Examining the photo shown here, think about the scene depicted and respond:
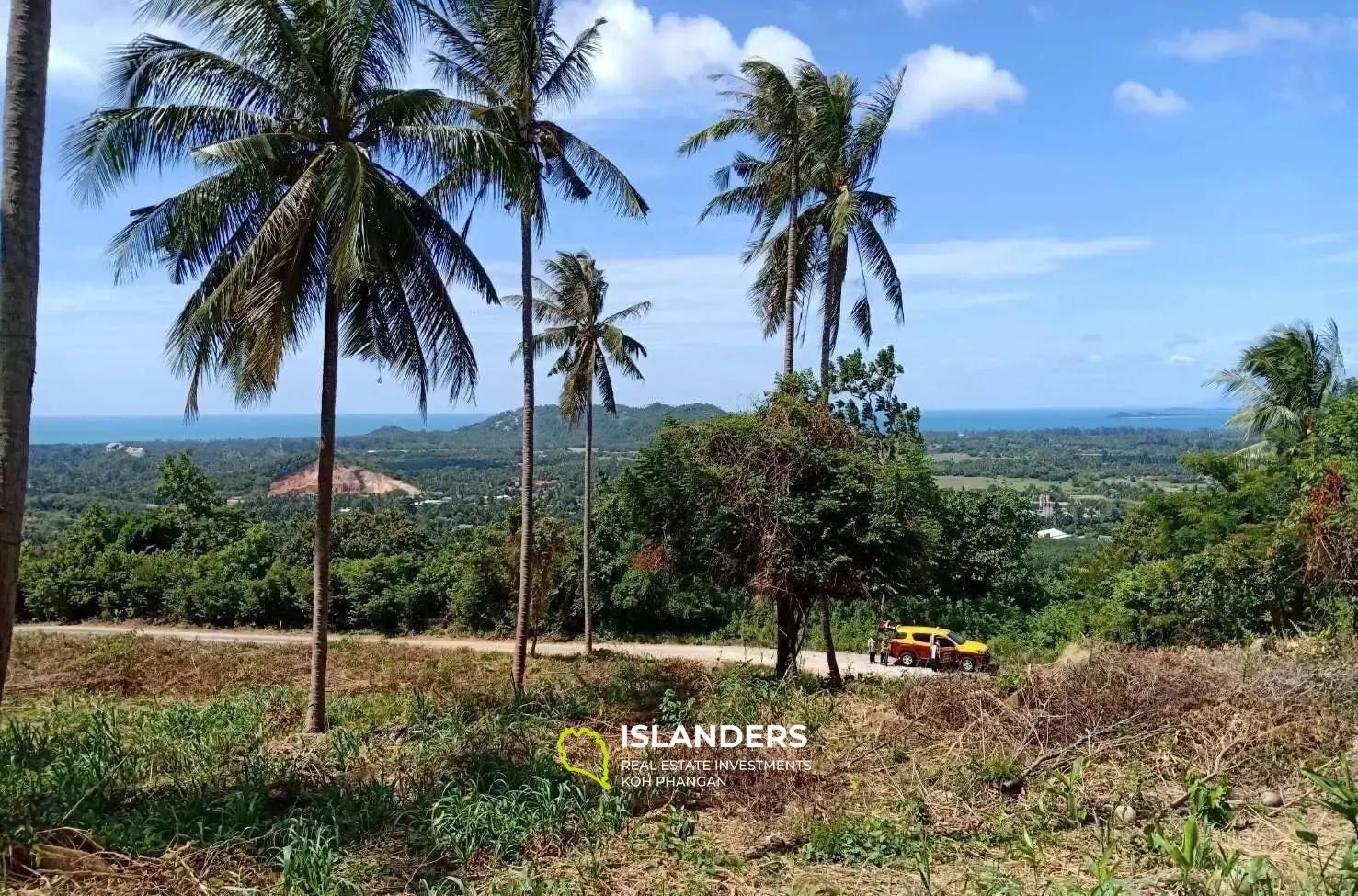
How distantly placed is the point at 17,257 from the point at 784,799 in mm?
6561

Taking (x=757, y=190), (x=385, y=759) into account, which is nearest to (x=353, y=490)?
(x=757, y=190)

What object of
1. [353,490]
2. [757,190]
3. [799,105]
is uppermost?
[799,105]

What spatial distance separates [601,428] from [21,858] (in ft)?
425

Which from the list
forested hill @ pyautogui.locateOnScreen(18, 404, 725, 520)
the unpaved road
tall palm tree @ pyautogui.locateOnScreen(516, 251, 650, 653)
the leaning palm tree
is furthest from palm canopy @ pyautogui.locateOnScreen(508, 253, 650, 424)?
forested hill @ pyautogui.locateOnScreen(18, 404, 725, 520)

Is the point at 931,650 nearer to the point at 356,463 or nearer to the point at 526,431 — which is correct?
the point at 526,431

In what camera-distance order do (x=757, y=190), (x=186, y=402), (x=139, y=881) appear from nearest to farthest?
(x=139, y=881), (x=186, y=402), (x=757, y=190)

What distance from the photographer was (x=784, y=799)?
6.23 metres

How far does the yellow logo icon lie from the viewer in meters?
6.58

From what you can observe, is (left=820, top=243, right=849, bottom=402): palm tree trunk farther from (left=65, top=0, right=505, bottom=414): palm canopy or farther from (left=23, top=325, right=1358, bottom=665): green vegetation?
(left=65, top=0, right=505, bottom=414): palm canopy

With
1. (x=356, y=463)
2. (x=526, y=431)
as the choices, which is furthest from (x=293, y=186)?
(x=356, y=463)

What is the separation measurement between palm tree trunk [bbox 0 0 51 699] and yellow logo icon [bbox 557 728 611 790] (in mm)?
4132

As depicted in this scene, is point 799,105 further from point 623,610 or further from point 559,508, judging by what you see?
point 559,508

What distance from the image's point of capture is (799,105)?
15.3 metres

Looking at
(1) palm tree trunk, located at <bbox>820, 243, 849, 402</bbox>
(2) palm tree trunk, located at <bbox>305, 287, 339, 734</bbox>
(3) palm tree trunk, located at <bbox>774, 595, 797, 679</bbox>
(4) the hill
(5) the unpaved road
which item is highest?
(1) palm tree trunk, located at <bbox>820, 243, 849, 402</bbox>
